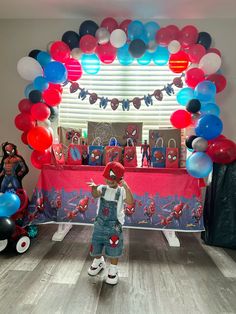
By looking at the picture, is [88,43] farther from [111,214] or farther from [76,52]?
[111,214]

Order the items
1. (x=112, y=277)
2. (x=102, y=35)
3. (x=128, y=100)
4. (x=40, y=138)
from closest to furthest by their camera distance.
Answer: (x=112, y=277), (x=40, y=138), (x=102, y=35), (x=128, y=100)

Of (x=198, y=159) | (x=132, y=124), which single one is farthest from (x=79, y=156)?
(x=198, y=159)

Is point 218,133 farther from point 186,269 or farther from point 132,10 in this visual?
point 132,10

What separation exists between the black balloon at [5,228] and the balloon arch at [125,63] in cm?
71

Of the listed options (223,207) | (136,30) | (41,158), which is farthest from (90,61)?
(223,207)

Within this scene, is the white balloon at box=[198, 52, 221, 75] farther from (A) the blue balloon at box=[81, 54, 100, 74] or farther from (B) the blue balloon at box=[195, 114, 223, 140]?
(A) the blue balloon at box=[81, 54, 100, 74]

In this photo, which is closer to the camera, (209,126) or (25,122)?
(209,126)

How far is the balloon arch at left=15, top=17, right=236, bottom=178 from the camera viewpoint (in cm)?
253

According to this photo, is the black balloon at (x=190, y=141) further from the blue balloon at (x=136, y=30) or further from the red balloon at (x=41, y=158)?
the red balloon at (x=41, y=158)

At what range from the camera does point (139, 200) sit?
8.52 ft

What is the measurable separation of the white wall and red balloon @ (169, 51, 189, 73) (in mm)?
598

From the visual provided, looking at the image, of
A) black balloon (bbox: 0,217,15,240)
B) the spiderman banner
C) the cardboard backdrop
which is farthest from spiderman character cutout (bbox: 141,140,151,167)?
black balloon (bbox: 0,217,15,240)

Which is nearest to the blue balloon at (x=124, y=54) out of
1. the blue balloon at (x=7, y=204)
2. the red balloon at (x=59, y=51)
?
the red balloon at (x=59, y=51)

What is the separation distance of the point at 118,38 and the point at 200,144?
4.13 ft
